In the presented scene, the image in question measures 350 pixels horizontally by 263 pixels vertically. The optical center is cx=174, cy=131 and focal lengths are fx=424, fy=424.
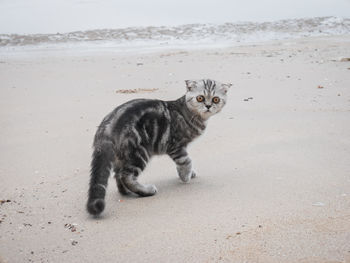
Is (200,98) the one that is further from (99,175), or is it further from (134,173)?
(99,175)

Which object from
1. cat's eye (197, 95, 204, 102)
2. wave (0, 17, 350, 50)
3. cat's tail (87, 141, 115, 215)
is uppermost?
wave (0, 17, 350, 50)

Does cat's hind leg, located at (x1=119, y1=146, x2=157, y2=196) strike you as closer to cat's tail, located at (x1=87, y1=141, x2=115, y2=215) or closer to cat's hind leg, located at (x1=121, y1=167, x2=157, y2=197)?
cat's hind leg, located at (x1=121, y1=167, x2=157, y2=197)

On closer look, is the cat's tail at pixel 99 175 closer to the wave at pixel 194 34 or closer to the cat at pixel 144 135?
the cat at pixel 144 135

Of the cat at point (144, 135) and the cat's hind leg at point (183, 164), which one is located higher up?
the cat at point (144, 135)

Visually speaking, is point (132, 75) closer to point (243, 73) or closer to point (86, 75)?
point (86, 75)

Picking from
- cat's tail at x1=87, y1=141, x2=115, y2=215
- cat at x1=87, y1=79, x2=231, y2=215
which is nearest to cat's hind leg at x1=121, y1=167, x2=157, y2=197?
cat at x1=87, y1=79, x2=231, y2=215

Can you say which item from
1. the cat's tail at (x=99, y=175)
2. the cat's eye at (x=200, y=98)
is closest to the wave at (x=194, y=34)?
the cat's eye at (x=200, y=98)

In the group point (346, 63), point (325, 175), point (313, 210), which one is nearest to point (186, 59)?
point (346, 63)

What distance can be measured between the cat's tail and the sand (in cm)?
12

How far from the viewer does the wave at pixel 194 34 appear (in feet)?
47.8

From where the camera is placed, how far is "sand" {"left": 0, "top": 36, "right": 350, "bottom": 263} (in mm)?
2662

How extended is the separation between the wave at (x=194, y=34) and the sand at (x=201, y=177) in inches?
244

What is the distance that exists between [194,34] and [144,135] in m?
12.1

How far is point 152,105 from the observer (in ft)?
→ 13.2
